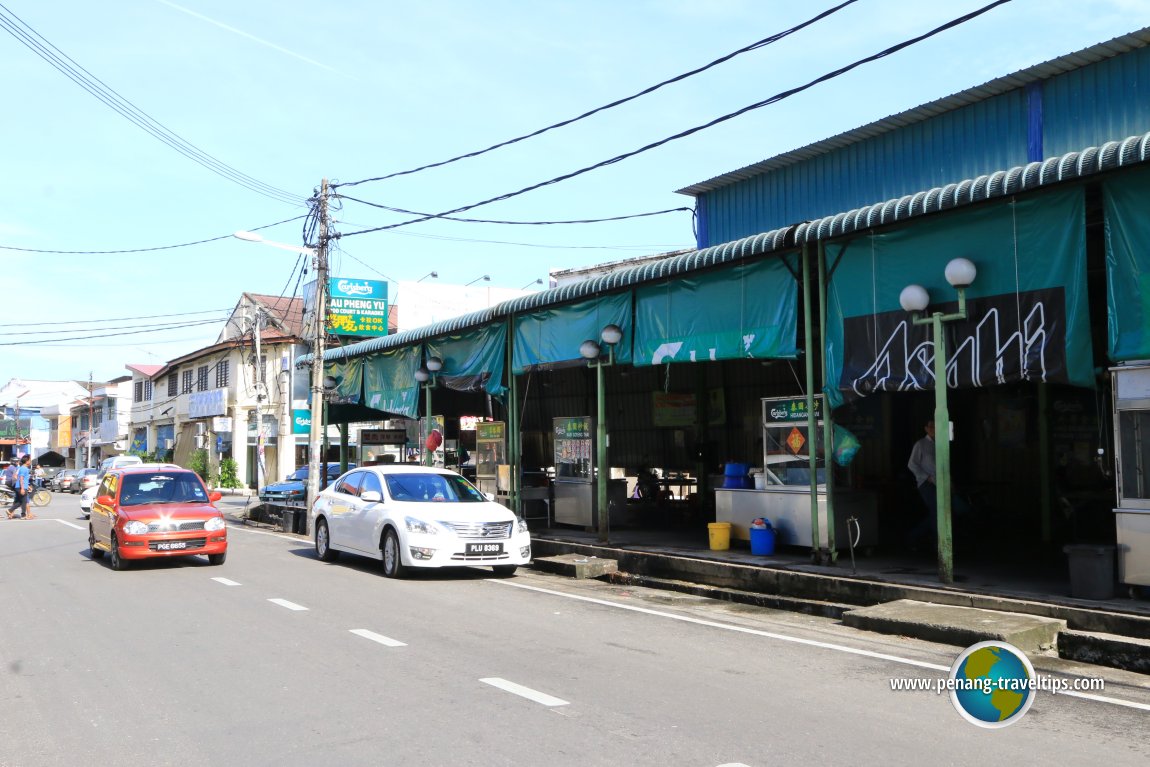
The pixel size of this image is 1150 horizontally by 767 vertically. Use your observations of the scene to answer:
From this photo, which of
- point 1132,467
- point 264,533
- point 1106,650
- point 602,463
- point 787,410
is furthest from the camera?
point 264,533

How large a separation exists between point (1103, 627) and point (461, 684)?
5.89 metres

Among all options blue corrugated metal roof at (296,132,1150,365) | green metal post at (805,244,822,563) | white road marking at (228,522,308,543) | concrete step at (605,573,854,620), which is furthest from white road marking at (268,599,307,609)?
white road marking at (228,522,308,543)

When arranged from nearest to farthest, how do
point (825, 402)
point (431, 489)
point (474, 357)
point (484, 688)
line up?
point (484, 688), point (825, 402), point (431, 489), point (474, 357)

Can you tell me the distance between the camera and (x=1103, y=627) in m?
8.53

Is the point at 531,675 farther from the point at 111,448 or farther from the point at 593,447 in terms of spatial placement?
the point at 111,448

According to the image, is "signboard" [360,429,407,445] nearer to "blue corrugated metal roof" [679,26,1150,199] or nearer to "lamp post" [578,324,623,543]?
"blue corrugated metal roof" [679,26,1150,199]

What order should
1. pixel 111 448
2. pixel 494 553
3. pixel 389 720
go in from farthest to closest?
pixel 111 448 → pixel 494 553 → pixel 389 720

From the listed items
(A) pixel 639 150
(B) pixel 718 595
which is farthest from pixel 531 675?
(A) pixel 639 150

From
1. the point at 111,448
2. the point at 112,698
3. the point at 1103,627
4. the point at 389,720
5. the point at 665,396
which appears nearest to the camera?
the point at 389,720

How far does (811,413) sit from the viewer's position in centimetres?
1227

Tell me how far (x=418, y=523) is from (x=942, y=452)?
6.99m

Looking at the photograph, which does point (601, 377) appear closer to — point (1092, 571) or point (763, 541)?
point (763, 541)

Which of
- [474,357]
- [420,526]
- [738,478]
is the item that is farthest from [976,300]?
[474,357]

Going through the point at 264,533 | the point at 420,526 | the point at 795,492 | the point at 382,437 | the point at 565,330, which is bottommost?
the point at 264,533
